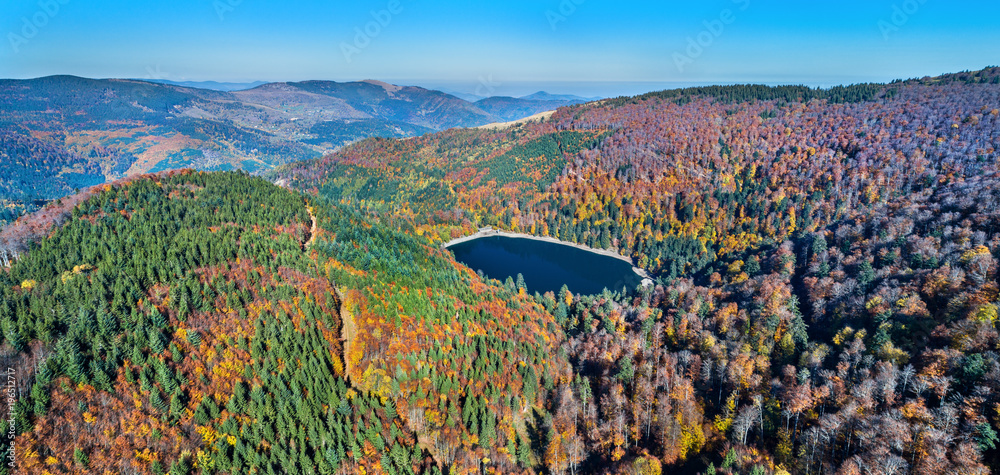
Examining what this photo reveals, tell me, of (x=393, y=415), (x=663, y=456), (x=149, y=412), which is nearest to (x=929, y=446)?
(x=663, y=456)

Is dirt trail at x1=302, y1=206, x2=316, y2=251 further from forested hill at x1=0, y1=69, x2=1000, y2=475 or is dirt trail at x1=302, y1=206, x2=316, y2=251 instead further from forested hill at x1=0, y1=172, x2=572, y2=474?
forested hill at x1=0, y1=172, x2=572, y2=474

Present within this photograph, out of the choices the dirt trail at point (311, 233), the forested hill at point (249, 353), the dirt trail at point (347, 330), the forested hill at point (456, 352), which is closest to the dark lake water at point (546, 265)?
the forested hill at point (456, 352)

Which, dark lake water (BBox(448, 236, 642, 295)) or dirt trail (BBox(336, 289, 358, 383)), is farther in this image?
dark lake water (BBox(448, 236, 642, 295))

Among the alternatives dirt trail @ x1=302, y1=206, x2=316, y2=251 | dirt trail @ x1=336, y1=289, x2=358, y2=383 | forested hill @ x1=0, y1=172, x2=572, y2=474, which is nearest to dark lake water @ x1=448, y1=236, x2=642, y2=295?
forested hill @ x1=0, y1=172, x2=572, y2=474

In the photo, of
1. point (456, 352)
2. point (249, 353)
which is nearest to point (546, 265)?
point (456, 352)

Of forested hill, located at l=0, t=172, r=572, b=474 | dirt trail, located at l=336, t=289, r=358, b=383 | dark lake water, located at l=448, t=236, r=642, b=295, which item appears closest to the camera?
forested hill, located at l=0, t=172, r=572, b=474

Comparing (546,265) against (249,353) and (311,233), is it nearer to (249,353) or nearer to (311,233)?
(311,233)

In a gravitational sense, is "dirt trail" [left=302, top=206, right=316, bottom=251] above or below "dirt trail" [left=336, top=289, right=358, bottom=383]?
above

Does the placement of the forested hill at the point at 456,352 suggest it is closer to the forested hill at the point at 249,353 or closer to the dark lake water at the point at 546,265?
the forested hill at the point at 249,353
